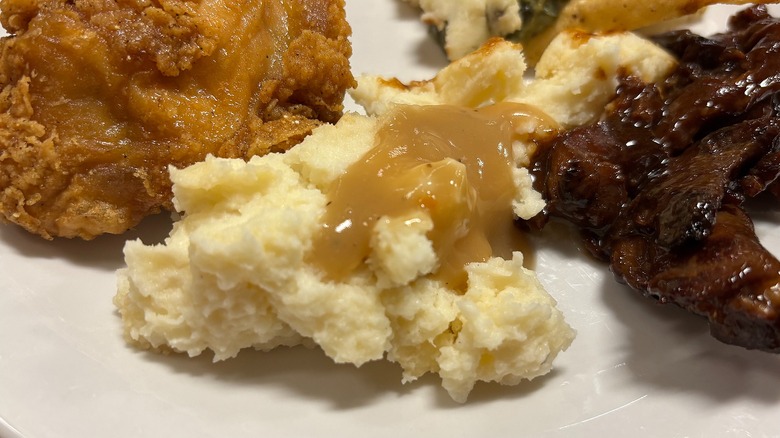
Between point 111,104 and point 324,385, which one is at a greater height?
point 111,104

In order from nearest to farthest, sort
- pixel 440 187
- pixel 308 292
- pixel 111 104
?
1. pixel 308 292
2. pixel 440 187
3. pixel 111 104

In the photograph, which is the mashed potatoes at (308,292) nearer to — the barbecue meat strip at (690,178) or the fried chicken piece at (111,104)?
the fried chicken piece at (111,104)

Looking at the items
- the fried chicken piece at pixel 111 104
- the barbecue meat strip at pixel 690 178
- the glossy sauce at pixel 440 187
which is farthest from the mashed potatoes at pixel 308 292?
the barbecue meat strip at pixel 690 178

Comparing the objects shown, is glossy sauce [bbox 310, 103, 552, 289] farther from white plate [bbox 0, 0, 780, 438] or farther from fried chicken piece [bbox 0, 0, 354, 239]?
fried chicken piece [bbox 0, 0, 354, 239]

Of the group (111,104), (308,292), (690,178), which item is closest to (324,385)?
(308,292)

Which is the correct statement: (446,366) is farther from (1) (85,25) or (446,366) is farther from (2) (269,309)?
(1) (85,25)

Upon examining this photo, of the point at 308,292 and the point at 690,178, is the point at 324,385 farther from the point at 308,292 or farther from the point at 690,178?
the point at 690,178

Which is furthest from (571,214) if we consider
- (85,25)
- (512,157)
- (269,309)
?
(85,25)

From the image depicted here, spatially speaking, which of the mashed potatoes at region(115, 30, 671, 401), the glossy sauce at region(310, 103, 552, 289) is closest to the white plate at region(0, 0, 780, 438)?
the mashed potatoes at region(115, 30, 671, 401)
